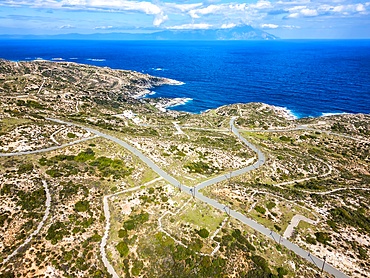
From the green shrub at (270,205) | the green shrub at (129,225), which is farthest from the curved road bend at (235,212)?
the green shrub at (129,225)

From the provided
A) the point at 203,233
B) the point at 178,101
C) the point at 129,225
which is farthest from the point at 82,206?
the point at 178,101

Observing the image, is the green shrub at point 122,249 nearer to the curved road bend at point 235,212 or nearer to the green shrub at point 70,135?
the curved road bend at point 235,212

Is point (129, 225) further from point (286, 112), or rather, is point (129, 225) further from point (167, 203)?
point (286, 112)

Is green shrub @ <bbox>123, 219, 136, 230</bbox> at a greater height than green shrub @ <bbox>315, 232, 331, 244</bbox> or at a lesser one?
greater

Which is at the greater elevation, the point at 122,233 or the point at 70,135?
the point at 70,135

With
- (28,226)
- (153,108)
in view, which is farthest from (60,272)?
(153,108)

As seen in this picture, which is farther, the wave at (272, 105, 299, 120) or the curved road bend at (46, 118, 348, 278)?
the wave at (272, 105, 299, 120)

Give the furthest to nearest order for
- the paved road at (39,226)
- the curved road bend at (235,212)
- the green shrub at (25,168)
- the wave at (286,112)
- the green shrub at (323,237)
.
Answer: the wave at (286,112) → the green shrub at (25,168) → the green shrub at (323,237) → the curved road bend at (235,212) → the paved road at (39,226)

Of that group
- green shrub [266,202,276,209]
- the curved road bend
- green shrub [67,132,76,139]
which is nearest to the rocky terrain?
green shrub [67,132,76,139]

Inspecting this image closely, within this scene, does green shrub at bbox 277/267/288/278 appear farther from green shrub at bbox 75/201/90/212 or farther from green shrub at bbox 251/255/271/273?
green shrub at bbox 75/201/90/212

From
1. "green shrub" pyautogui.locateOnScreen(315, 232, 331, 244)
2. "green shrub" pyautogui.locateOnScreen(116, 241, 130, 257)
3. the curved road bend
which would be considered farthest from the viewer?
"green shrub" pyautogui.locateOnScreen(315, 232, 331, 244)

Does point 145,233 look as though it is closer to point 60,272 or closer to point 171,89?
point 60,272
